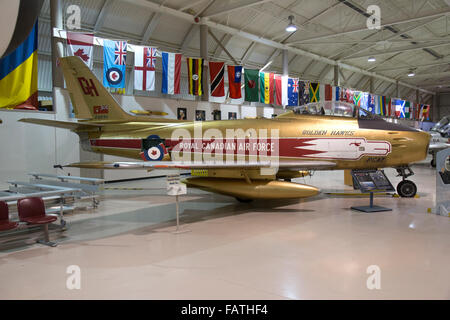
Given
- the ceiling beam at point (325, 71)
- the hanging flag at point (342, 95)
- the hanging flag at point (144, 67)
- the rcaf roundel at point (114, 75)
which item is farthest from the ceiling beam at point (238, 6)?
the ceiling beam at point (325, 71)

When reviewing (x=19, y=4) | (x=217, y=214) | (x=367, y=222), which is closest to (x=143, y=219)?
(x=217, y=214)

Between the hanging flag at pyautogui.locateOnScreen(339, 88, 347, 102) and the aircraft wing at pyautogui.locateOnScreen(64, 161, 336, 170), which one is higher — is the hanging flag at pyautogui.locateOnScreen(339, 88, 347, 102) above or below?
above

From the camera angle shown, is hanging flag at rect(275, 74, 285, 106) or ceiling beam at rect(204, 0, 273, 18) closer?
ceiling beam at rect(204, 0, 273, 18)

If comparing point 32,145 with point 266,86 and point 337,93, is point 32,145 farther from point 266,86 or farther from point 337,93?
point 337,93

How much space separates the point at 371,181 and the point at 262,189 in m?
2.51

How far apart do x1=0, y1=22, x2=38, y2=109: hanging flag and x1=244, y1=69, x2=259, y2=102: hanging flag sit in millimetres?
9493

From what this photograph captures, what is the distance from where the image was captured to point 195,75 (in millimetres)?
14359

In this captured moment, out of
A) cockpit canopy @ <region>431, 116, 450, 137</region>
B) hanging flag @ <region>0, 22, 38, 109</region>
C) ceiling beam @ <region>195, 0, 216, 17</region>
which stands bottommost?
cockpit canopy @ <region>431, 116, 450, 137</region>

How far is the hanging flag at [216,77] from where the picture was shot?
14.8 m

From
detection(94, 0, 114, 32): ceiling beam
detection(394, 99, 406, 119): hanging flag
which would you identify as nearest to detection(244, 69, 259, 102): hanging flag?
detection(94, 0, 114, 32): ceiling beam

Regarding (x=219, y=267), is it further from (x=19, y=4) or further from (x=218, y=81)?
(x=218, y=81)

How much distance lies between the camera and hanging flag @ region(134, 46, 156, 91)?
479 inches

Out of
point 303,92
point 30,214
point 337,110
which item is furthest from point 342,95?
point 30,214

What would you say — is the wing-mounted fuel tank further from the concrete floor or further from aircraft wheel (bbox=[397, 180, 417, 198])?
aircraft wheel (bbox=[397, 180, 417, 198])
